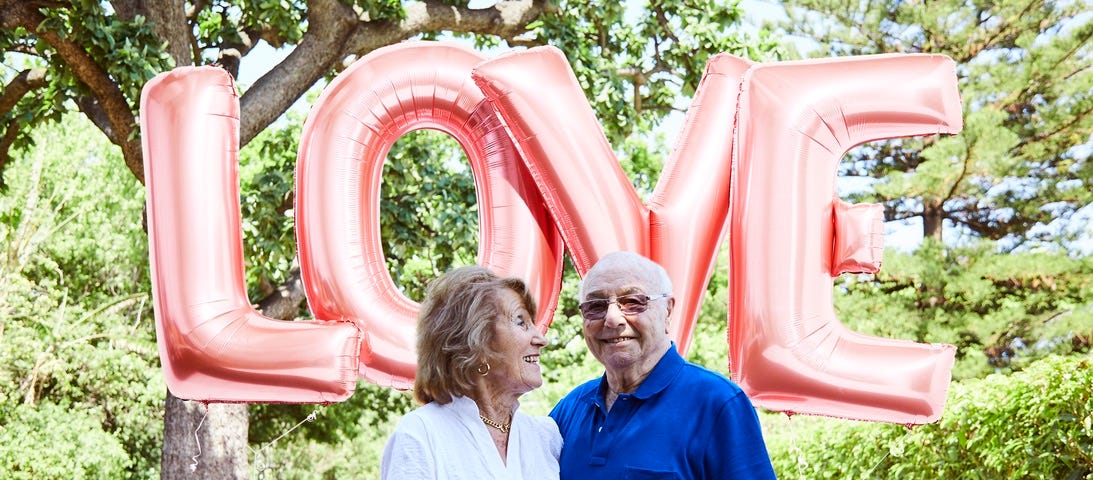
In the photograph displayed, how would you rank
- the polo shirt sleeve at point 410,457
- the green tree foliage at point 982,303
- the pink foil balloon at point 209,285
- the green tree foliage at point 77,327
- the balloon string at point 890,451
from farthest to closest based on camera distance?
the green tree foliage at point 982,303 → the green tree foliage at point 77,327 → the balloon string at point 890,451 → the pink foil balloon at point 209,285 → the polo shirt sleeve at point 410,457

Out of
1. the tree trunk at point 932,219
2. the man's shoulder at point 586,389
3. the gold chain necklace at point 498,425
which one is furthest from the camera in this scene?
the tree trunk at point 932,219

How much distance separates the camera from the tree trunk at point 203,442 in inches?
372

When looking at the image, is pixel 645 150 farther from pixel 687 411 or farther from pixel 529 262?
pixel 687 411

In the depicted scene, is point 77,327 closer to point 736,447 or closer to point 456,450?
point 456,450

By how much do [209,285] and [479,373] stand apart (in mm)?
2797

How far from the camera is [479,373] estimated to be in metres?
2.94

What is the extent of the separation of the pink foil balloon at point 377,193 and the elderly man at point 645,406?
2.15 m

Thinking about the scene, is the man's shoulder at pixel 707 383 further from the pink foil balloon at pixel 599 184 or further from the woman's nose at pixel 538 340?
the pink foil balloon at pixel 599 184

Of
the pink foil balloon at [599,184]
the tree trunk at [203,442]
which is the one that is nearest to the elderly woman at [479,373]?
the pink foil balloon at [599,184]

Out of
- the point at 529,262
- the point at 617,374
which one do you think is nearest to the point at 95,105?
the point at 529,262

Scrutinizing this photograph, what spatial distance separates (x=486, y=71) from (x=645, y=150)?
51.2ft

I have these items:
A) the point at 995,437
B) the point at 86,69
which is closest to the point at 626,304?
the point at 995,437

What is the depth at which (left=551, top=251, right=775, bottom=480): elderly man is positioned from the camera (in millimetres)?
2846

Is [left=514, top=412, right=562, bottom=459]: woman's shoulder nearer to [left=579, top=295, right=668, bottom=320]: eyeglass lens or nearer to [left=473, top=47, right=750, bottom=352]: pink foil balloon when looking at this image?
[left=579, top=295, right=668, bottom=320]: eyeglass lens
